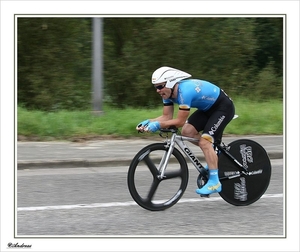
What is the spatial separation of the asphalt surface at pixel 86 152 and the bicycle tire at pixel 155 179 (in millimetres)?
2108

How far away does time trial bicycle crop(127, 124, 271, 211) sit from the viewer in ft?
21.2

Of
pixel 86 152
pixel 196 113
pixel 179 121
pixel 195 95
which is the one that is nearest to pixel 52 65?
pixel 86 152

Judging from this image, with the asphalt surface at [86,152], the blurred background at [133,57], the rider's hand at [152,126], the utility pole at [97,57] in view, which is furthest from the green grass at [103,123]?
the rider's hand at [152,126]

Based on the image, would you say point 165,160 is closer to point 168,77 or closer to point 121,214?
point 121,214

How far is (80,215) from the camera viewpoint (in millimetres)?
6516

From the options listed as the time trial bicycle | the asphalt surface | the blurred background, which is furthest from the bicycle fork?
the blurred background

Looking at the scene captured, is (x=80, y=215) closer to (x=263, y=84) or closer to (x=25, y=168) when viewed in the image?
(x=25, y=168)

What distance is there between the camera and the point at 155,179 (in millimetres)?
6520

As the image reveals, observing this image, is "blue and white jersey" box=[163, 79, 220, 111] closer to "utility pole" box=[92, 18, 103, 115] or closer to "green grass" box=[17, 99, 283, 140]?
"green grass" box=[17, 99, 283, 140]

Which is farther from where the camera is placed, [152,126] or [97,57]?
[97,57]

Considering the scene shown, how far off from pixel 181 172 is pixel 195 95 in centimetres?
91

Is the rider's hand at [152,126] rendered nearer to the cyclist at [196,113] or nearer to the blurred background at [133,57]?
the cyclist at [196,113]

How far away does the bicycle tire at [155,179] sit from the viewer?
252 inches

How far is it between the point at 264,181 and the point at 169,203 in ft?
4.10
